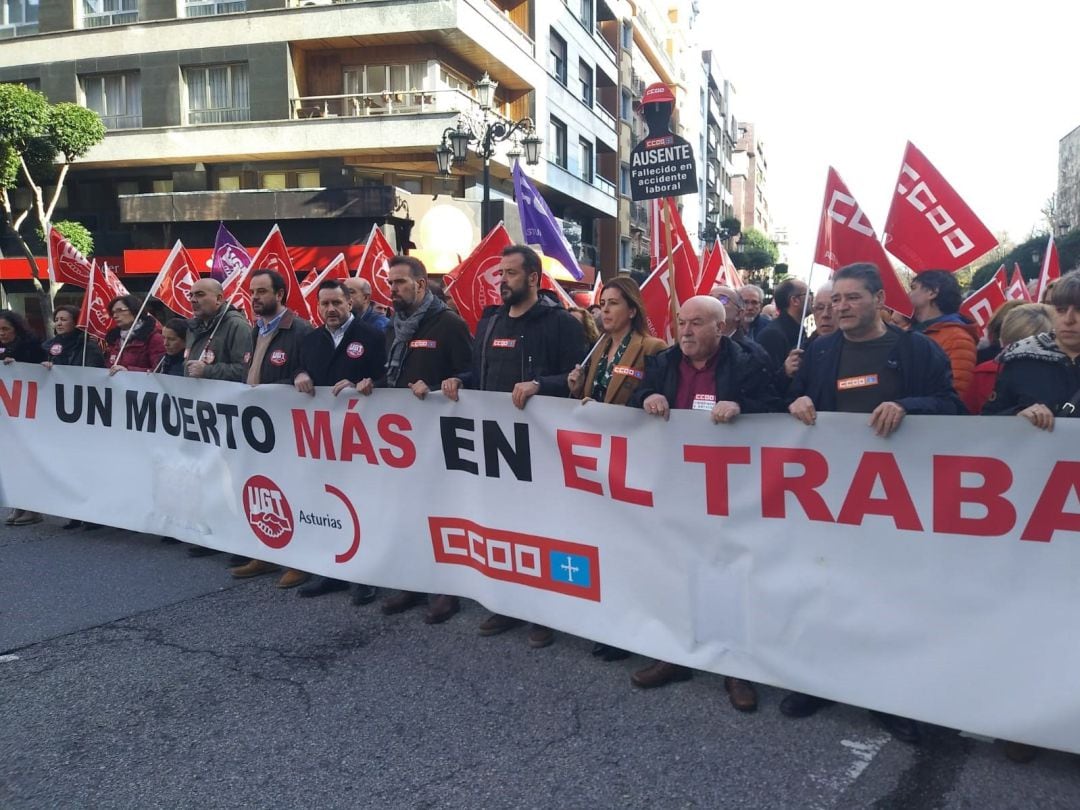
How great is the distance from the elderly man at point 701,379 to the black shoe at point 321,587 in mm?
2252

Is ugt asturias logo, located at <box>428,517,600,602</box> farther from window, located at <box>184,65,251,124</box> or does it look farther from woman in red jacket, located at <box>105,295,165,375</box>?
window, located at <box>184,65,251,124</box>

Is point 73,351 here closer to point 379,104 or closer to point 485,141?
point 485,141

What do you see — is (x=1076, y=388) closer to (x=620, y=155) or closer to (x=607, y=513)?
(x=607, y=513)

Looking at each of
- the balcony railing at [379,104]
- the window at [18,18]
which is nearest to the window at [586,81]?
the balcony railing at [379,104]

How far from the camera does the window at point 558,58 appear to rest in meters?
31.6

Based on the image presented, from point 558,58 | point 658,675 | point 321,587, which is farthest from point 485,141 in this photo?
point 558,58

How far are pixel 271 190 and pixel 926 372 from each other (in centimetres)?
2223

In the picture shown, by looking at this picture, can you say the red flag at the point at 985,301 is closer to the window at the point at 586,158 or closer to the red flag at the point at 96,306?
the red flag at the point at 96,306

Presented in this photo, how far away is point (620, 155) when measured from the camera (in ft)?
138

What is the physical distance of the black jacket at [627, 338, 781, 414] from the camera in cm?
408

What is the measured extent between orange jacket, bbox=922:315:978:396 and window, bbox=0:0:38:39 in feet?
98.0

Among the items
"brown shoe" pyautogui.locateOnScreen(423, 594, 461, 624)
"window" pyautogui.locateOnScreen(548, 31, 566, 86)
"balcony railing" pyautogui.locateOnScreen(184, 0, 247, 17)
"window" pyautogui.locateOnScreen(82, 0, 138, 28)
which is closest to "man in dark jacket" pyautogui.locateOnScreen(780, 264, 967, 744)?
"brown shoe" pyautogui.locateOnScreen(423, 594, 461, 624)

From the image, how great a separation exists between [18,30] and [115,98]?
4.42 m

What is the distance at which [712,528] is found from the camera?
3.90 m
